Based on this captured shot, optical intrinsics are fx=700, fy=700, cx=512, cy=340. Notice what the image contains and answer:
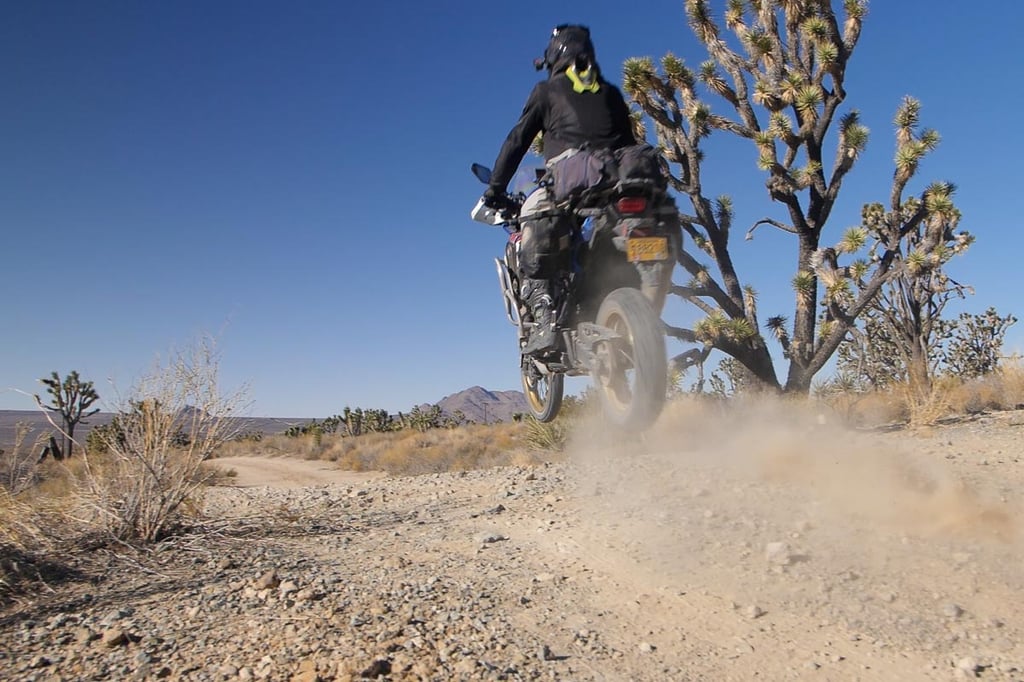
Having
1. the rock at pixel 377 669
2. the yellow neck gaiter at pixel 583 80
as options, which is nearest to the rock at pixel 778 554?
the rock at pixel 377 669

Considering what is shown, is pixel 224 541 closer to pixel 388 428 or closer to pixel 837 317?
pixel 837 317

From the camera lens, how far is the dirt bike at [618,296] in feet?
11.6

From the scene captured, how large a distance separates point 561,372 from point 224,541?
347 centimetres

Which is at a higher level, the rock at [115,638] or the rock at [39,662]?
the rock at [115,638]

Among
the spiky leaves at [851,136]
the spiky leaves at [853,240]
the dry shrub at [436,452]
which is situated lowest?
the dry shrub at [436,452]

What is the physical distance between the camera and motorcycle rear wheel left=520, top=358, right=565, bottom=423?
4637mm

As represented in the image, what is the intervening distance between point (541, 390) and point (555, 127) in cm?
185

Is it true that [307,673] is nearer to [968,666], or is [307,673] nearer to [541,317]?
[541,317]

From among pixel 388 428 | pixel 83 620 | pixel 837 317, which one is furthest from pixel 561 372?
pixel 388 428

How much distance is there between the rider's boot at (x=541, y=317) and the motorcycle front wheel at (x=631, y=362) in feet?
1.13

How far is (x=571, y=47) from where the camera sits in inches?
159

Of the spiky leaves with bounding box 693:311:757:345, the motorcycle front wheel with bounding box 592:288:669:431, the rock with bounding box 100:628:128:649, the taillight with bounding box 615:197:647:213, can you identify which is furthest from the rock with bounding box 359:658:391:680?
the spiky leaves with bounding box 693:311:757:345

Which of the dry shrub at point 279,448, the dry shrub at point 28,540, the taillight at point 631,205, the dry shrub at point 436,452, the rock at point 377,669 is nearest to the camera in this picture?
the rock at point 377,669

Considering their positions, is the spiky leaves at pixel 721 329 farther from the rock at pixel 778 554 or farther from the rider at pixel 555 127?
the rider at pixel 555 127
